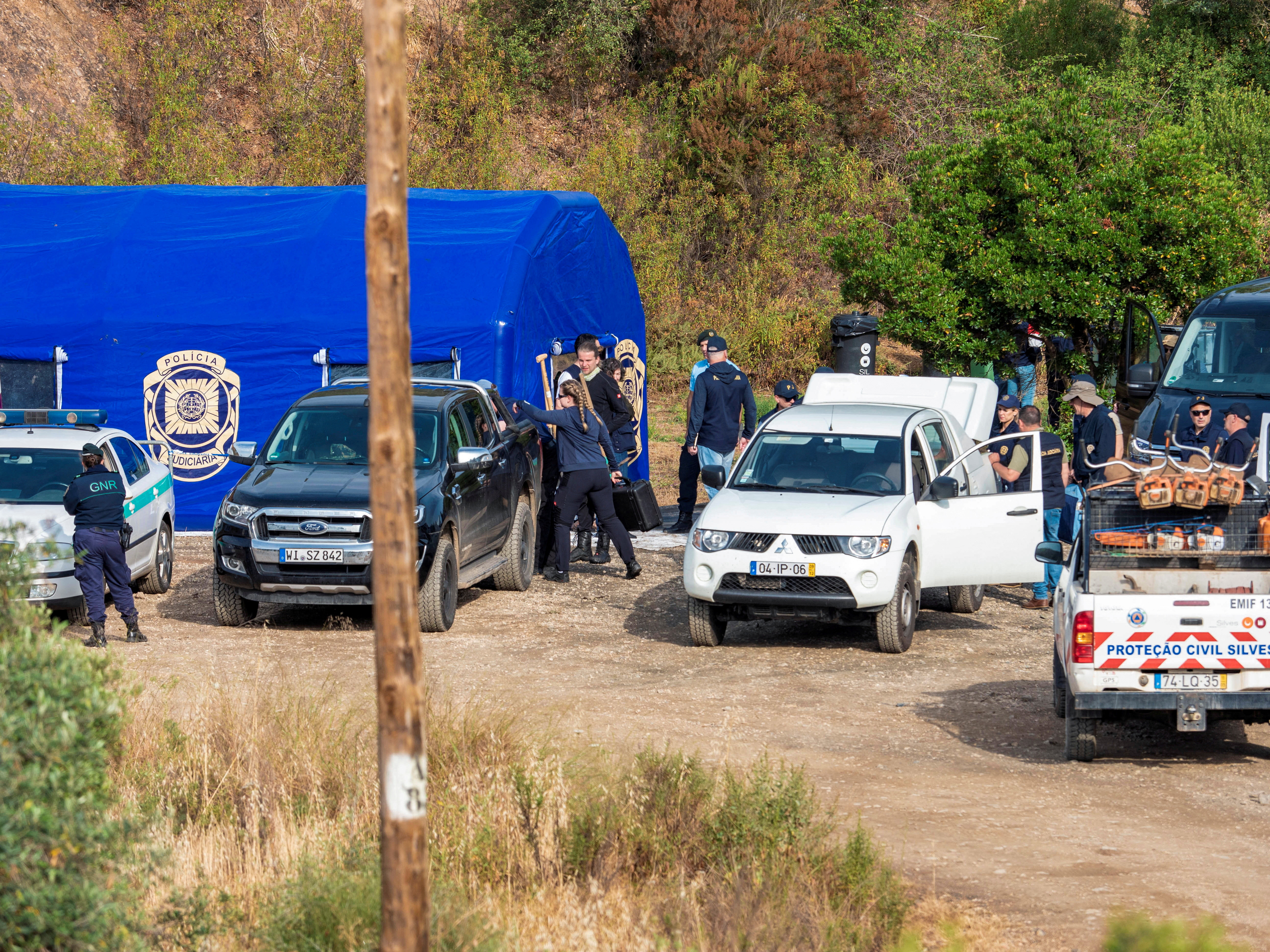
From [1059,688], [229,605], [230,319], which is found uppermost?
[230,319]

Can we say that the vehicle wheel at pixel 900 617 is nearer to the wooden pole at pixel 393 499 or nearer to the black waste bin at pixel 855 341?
the wooden pole at pixel 393 499

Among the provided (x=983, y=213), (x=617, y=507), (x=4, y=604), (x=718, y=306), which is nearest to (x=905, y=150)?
(x=718, y=306)

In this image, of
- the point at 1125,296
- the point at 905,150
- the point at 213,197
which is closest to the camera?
the point at 213,197

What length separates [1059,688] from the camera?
9.38m

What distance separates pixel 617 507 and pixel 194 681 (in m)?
5.34

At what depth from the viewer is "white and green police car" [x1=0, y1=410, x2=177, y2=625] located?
1178 centimetres

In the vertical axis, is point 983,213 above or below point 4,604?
above

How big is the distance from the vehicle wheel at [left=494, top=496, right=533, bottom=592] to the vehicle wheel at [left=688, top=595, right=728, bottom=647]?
2.76 metres

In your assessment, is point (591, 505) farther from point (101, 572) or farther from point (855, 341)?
point (855, 341)

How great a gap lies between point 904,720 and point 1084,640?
1731 millimetres

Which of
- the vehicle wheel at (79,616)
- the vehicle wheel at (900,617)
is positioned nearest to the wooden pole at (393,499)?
the vehicle wheel at (900,617)

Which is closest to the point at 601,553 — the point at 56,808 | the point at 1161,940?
the point at 56,808

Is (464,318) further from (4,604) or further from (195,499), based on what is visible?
(4,604)

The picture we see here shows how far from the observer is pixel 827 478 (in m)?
12.0
